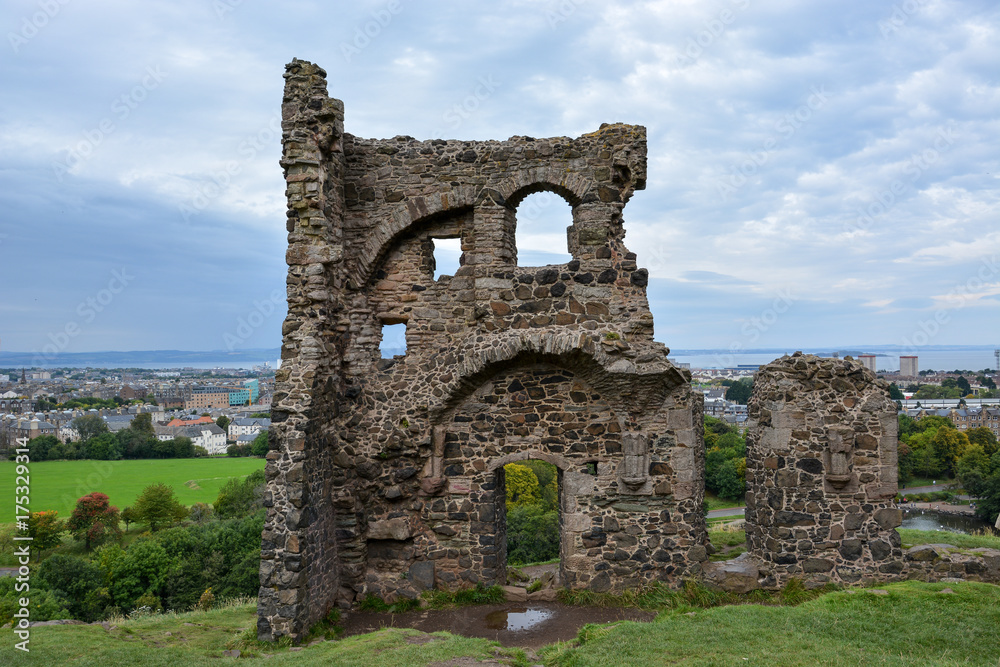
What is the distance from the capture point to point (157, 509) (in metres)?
42.9

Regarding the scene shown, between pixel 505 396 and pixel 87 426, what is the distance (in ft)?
200

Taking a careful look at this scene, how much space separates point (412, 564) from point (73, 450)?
54210mm

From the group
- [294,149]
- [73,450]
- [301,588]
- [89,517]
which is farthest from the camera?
[73,450]

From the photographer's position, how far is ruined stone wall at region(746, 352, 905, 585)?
965 cm

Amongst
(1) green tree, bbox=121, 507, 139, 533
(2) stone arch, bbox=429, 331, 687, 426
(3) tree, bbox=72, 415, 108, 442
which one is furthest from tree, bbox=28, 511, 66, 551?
(2) stone arch, bbox=429, 331, 687, 426

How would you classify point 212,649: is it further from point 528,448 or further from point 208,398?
point 208,398

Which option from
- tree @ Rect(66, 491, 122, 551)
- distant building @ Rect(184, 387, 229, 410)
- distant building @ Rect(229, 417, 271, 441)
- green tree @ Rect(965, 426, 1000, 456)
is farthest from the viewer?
distant building @ Rect(184, 387, 229, 410)

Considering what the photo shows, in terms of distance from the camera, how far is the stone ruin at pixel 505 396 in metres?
9.70

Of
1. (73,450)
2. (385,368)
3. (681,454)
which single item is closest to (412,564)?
(385,368)

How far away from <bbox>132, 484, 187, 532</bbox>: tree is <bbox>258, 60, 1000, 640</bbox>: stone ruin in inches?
1577

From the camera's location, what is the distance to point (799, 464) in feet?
32.1

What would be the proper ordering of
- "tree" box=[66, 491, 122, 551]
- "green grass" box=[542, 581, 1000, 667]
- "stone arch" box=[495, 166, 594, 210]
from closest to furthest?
"green grass" box=[542, 581, 1000, 667], "stone arch" box=[495, 166, 594, 210], "tree" box=[66, 491, 122, 551]

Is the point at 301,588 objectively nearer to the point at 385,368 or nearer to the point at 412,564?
the point at 412,564

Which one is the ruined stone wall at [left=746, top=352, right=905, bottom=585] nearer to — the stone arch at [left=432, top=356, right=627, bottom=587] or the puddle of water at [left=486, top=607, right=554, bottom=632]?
the stone arch at [left=432, top=356, right=627, bottom=587]
